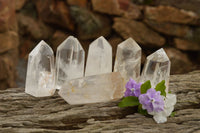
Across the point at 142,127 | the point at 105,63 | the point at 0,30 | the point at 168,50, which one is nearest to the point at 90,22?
the point at 168,50

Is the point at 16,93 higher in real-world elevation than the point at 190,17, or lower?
lower

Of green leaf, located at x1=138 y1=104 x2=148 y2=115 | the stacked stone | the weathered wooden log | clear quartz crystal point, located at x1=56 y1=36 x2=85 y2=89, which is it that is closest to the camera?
the weathered wooden log

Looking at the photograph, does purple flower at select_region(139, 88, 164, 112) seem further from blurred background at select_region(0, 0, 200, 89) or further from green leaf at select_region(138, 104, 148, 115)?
blurred background at select_region(0, 0, 200, 89)

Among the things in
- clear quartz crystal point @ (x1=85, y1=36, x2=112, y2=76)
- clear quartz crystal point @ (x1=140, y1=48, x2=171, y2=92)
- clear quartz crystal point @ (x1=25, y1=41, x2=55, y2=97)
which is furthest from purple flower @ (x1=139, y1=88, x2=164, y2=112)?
clear quartz crystal point @ (x1=25, y1=41, x2=55, y2=97)

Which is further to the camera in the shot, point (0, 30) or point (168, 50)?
point (168, 50)

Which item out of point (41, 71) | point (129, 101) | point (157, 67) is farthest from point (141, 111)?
point (41, 71)

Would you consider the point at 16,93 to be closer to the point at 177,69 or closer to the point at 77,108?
A: the point at 77,108

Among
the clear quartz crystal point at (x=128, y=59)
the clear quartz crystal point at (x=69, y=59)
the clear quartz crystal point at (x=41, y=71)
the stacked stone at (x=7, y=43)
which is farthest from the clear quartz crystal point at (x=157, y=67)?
the stacked stone at (x=7, y=43)
